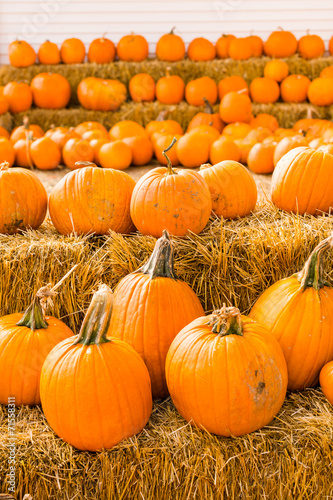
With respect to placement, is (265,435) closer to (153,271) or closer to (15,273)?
(153,271)

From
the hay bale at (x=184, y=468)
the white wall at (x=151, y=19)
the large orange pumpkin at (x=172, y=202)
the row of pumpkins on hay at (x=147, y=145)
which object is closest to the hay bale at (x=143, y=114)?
the row of pumpkins on hay at (x=147, y=145)

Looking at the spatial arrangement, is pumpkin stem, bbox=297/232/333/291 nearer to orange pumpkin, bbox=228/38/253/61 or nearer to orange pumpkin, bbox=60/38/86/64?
orange pumpkin, bbox=228/38/253/61

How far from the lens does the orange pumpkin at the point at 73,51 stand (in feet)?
14.3

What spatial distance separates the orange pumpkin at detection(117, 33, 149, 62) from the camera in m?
4.35

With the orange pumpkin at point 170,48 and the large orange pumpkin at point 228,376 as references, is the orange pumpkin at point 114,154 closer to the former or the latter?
the orange pumpkin at point 170,48

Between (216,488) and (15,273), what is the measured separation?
89 cm

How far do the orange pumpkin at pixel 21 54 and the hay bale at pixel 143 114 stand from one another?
20.0 inches

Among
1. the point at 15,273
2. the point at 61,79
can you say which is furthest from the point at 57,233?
the point at 61,79

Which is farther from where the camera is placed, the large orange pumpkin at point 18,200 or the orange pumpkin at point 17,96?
the orange pumpkin at point 17,96

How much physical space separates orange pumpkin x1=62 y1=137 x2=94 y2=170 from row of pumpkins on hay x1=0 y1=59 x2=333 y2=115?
0.82 meters

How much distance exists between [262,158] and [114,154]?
93 cm

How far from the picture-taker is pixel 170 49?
4332 millimetres

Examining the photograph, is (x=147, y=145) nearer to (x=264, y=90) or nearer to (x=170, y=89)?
(x=170, y=89)

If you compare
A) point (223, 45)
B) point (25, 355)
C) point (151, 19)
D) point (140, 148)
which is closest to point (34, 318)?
point (25, 355)
